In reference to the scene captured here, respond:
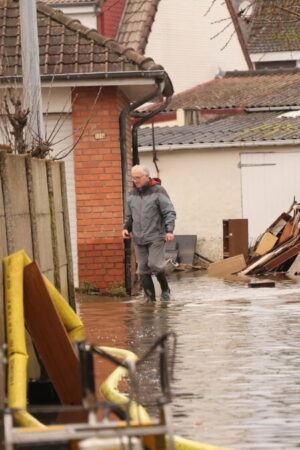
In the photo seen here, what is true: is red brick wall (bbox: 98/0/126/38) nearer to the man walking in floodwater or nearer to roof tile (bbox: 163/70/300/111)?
roof tile (bbox: 163/70/300/111)

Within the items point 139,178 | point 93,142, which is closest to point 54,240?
point 139,178

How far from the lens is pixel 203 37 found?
1734 inches

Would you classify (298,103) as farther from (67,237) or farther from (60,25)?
(67,237)

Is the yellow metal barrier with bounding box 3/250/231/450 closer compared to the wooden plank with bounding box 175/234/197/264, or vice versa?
the yellow metal barrier with bounding box 3/250/231/450

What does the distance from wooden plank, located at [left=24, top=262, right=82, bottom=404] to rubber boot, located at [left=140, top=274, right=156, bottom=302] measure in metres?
9.63

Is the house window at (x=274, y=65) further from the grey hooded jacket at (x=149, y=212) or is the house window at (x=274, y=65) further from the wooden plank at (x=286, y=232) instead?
the grey hooded jacket at (x=149, y=212)

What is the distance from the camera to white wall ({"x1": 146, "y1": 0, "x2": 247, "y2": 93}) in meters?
42.0

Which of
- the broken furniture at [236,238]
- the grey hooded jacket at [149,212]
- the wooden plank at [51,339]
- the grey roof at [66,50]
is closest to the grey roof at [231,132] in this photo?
the broken furniture at [236,238]

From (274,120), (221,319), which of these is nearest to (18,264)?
(221,319)

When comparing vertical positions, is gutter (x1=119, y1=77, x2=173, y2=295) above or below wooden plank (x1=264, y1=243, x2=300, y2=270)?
above

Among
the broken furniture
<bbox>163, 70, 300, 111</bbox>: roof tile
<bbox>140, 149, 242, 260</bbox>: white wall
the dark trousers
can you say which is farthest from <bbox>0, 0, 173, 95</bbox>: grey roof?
<bbox>163, 70, 300, 111</bbox>: roof tile

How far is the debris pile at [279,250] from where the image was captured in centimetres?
2611

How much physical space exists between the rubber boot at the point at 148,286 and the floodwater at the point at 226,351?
136 mm

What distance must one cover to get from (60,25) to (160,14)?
20196 millimetres
